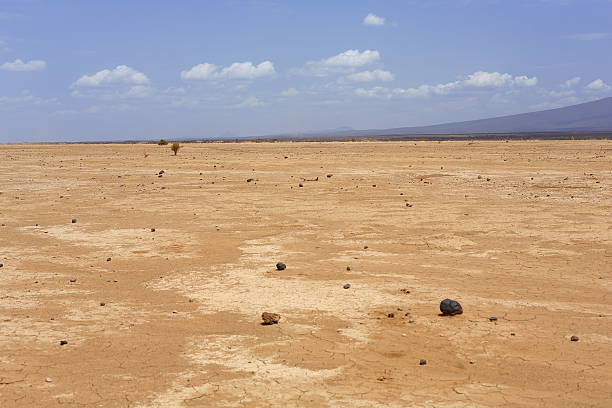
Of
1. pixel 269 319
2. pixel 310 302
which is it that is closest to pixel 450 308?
pixel 310 302

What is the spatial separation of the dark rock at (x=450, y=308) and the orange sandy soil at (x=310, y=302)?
186mm

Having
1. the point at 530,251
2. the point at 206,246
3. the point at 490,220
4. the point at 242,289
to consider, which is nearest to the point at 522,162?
the point at 490,220

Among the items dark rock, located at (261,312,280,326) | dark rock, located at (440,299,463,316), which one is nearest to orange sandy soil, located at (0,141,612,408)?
dark rock, located at (261,312,280,326)

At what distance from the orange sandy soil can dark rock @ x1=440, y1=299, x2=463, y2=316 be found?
19 centimetres

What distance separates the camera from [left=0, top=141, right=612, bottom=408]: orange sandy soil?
5730 millimetres

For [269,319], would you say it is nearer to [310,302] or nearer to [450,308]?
[310,302]

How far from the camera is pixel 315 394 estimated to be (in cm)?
552

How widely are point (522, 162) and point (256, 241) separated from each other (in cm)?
2255

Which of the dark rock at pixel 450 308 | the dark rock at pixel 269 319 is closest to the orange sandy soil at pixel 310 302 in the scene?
the dark rock at pixel 269 319

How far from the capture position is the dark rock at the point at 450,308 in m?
7.55

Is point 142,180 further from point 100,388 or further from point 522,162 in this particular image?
point 100,388

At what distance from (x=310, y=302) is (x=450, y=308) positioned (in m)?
1.92

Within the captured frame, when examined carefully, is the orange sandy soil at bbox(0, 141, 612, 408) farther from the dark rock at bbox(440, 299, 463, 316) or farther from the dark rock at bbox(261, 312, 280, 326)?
the dark rock at bbox(440, 299, 463, 316)

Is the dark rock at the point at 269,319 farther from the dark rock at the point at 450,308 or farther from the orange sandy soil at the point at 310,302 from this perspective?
the dark rock at the point at 450,308
